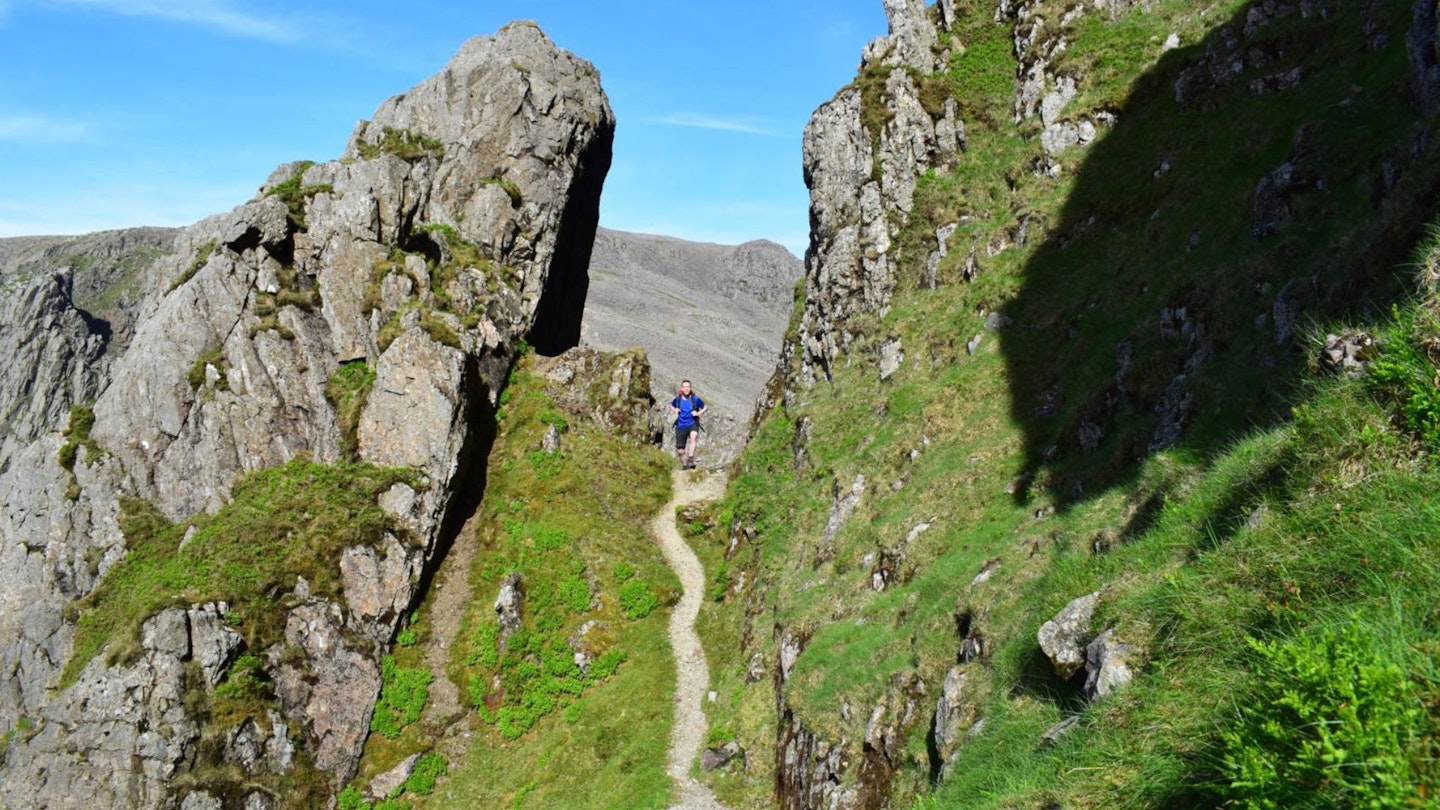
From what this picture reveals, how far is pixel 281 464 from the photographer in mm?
40125

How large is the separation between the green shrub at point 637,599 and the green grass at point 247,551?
10727 mm

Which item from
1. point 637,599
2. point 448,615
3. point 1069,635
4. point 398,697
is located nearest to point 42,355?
point 448,615

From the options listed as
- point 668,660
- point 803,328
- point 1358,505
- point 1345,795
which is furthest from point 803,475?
point 1345,795

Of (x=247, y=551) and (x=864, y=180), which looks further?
(x=864, y=180)

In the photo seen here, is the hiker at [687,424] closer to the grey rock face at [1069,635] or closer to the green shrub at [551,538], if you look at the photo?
the green shrub at [551,538]

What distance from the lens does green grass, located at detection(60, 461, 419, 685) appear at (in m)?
33.3

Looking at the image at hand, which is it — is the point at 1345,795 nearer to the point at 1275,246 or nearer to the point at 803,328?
the point at 1275,246

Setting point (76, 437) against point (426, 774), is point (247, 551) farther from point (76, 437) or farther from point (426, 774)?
point (76, 437)

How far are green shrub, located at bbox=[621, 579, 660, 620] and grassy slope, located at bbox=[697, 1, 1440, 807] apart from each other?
3193 mm

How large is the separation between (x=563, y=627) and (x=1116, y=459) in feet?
81.1

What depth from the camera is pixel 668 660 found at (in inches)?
1299

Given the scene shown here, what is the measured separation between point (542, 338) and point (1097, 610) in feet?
160

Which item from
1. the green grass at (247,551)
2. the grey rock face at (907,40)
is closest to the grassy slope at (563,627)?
the green grass at (247,551)

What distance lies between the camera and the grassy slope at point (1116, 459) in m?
8.25
